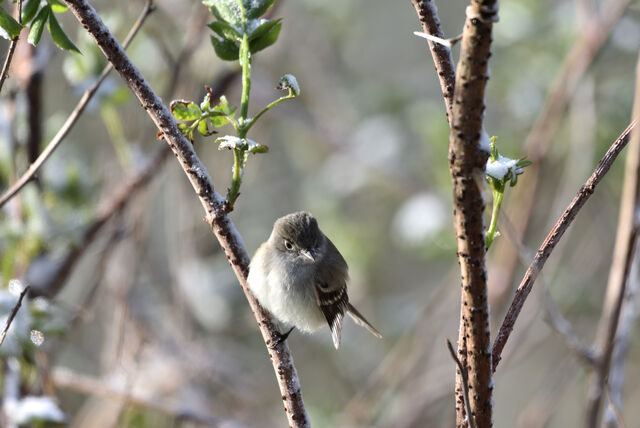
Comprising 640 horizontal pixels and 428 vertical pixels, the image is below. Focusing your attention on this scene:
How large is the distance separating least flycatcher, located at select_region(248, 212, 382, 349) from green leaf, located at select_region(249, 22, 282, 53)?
107 cm

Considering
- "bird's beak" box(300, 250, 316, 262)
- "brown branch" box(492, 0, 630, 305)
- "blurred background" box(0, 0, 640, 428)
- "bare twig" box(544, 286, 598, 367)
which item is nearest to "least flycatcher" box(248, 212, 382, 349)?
"bird's beak" box(300, 250, 316, 262)

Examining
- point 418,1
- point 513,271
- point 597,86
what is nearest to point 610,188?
point 597,86

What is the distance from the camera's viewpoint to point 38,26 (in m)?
1.27

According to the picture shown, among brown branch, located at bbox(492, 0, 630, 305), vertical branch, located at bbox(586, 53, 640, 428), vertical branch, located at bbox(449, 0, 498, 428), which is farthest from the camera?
brown branch, located at bbox(492, 0, 630, 305)

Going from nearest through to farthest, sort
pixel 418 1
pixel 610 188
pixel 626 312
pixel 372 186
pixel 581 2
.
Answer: pixel 418 1 < pixel 626 312 < pixel 581 2 < pixel 610 188 < pixel 372 186

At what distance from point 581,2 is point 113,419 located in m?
2.75

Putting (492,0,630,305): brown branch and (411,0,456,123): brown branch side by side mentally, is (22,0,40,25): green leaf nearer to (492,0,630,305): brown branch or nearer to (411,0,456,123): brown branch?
(411,0,456,123): brown branch

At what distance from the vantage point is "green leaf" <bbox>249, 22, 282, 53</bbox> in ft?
4.18

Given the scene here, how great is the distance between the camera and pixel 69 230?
251cm

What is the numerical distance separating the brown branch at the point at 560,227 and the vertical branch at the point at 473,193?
8 centimetres

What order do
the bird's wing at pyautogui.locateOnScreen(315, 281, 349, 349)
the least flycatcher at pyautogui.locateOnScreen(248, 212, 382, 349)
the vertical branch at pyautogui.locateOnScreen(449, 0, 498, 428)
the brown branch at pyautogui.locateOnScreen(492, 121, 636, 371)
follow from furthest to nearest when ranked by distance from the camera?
the bird's wing at pyautogui.locateOnScreen(315, 281, 349, 349) < the least flycatcher at pyautogui.locateOnScreen(248, 212, 382, 349) < the brown branch at pyautogui.locateOnScreen(492, 121, 636, 371) < the vertical branch at pyautogui.locateOnScreen(449, 0, 498, 428)

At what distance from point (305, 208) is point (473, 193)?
4.56m

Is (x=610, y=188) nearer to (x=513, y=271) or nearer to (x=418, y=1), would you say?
(x=513, y=271)

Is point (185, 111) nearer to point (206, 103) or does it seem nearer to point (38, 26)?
point (206, 103)
